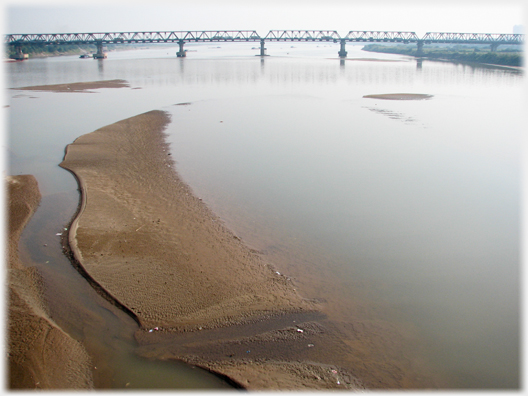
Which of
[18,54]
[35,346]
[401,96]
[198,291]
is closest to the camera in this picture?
[35,346]

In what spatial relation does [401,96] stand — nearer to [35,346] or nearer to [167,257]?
[167,257]

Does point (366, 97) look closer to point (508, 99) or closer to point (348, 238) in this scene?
point (508, 99)

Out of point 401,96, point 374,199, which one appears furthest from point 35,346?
point 401,96

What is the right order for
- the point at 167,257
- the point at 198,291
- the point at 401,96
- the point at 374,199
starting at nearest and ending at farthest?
1. the point at 198,291
2. the point at 167,257
3. the point at 374,199
4. the point at 401,96

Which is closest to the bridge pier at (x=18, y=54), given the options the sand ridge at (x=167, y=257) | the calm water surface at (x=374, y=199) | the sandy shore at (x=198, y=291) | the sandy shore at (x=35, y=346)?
the calm water surface at (x=374, y=199)

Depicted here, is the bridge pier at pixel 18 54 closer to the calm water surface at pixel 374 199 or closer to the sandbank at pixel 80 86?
the sandbank at pixel 80 86

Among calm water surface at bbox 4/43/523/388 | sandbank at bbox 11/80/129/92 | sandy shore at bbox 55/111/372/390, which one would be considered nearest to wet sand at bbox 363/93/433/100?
calm water surface at bbox 4/43/523/388

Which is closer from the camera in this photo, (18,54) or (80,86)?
(80,86)
